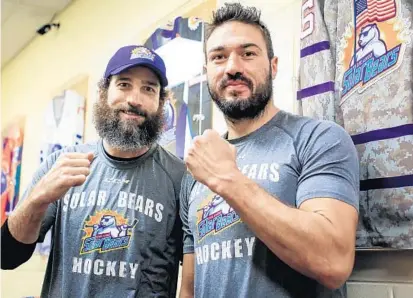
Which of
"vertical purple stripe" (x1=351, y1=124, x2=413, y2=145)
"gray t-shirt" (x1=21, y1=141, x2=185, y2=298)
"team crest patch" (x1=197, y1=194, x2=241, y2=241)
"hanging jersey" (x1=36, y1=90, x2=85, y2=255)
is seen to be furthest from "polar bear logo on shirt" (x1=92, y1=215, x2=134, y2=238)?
"hanging jersey" (x1=36, y1=90, x2=85, y2=255)

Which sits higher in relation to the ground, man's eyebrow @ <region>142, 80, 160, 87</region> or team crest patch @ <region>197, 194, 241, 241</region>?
man's eyebrow @ <region>142, 80, 160, 87</region>

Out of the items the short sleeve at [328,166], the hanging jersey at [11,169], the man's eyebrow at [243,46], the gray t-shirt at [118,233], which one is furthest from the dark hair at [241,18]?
the hanging jersey at [11,169]

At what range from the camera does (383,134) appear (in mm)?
988

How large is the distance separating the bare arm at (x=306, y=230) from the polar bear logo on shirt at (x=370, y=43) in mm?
366

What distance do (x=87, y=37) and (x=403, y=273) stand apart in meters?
2.18

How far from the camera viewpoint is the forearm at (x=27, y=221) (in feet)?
3.85

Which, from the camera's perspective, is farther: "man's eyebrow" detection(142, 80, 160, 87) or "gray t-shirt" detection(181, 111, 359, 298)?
"man's eyebrow" detection(142, 80, 160, 87)

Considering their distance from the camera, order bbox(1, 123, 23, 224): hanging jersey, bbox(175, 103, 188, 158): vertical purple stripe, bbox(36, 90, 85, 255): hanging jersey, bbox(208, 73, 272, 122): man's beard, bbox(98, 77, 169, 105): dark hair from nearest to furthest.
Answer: bbox(208, 73, 272, 122): man's beard < bbox(98, 77, 169, 105): dark hair < bbox(175, 103, 188, 158): vertical purple stripe < bbox(36, 90, 85, 255): hanging jersey < bbox(1, 123, 23, 224): hanging jersey

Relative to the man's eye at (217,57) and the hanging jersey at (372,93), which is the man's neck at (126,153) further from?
the hanging jersey at (372,93)

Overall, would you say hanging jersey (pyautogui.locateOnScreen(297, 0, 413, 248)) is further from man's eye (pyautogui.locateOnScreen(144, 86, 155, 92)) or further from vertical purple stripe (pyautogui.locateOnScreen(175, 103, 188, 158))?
vertical purple stripe (pyautogui.locateOnScreen(175, 103, 188, 158))

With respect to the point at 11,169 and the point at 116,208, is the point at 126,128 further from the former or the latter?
Answer: the point at 11,169

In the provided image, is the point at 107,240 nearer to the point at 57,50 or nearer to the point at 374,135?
the point at 374,135

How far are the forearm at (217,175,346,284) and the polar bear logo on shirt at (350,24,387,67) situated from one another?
410 millimetres

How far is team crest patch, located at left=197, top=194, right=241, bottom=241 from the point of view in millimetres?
996
